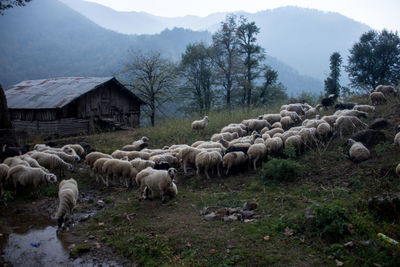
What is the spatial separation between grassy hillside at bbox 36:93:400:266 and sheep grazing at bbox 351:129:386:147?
36cm

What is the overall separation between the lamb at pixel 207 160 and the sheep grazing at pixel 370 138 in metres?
4.48

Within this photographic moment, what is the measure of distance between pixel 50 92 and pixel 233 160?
18.5m

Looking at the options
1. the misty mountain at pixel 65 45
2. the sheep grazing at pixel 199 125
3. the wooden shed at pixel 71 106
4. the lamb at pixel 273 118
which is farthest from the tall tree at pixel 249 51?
the misty mountain at pixel 65 45

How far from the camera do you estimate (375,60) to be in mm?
28812

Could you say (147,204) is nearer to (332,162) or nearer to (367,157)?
(332,162)

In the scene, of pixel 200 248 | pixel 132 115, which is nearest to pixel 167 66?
pixel 132 115

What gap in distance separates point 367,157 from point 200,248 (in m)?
5.84

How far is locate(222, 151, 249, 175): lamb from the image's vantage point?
29.7 feet

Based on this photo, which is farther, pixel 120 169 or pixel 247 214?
pixel 120 169

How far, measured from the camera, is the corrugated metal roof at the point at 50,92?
67.3 ft

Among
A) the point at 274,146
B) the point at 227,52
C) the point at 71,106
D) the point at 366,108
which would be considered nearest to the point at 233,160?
the point at 274,146

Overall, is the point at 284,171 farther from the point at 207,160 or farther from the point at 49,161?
the point at 49,161

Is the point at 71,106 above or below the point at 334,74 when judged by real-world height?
below

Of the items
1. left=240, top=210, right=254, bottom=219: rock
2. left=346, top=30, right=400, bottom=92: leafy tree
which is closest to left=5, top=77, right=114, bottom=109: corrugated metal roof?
left=240, top=210, right=254, bottom=219: rock
